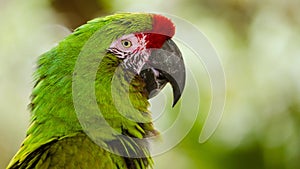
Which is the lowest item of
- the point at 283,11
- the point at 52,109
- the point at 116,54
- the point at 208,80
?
the point at 52,109

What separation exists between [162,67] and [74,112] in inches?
11.5

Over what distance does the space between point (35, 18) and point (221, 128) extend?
3.91ft

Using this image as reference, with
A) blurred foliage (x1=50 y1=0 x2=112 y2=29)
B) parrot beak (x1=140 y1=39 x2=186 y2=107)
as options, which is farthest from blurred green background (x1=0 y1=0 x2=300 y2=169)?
parrot beak (x1=140 y1=39 x2=186 y2=107)

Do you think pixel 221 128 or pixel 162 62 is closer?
pixel 162 62

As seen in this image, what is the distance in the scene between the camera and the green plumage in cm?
141

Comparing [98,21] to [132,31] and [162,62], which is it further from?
[162,62]

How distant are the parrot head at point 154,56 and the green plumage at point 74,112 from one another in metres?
0.02

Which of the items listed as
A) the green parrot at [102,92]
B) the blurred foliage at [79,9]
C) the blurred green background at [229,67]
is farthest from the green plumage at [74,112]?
the blurred foliage at [79,9]

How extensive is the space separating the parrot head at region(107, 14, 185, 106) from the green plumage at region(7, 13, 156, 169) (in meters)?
0.02

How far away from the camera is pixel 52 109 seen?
4.90ft

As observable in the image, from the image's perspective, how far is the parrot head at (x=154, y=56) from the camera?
1609 millimetres

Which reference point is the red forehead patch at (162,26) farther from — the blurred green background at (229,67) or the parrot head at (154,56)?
the blurred green background at (229,67)

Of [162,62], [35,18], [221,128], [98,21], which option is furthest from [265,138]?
[35,18]

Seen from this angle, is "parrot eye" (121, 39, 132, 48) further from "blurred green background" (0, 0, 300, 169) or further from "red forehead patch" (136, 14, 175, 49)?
"blurred green background" (0, 0, 300, 169)
